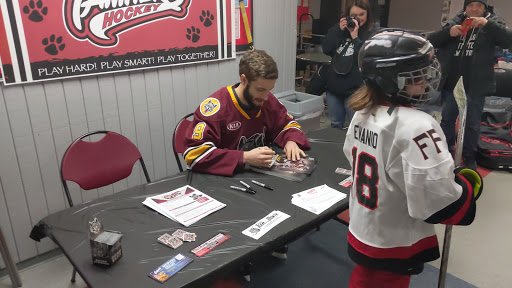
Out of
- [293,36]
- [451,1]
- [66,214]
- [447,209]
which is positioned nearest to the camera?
[447,209]

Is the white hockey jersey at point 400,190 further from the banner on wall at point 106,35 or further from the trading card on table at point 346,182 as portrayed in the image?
the banner on wall at point 106,35

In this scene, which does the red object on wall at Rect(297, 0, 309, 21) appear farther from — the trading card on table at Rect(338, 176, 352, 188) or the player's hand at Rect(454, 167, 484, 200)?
the player's hand at Rect(454, 167, 484, 200)

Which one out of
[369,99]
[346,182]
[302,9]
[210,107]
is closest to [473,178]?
[369,99]

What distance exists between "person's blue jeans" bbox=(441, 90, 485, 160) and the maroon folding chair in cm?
267

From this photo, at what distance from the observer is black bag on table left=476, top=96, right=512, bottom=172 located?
3.34 metres

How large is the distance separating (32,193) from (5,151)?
28 cm

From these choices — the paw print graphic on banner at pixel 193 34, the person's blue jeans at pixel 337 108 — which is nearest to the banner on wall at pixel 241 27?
the paw print graphic on banner at pixel 193 34

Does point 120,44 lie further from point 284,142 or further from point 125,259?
point 125,259

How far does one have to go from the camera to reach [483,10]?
2777 millimetres

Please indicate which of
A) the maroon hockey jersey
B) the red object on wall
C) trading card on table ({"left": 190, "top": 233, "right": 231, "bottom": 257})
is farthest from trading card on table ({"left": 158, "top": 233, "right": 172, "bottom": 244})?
the red object on wall

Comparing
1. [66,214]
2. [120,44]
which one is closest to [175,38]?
[120,44]

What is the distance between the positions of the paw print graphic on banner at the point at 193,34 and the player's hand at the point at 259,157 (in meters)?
1.18

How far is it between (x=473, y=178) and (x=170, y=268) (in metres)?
0.94

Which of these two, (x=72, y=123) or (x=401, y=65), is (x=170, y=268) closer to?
(x=401, y=65)
